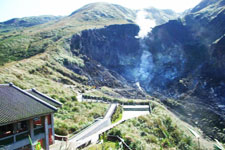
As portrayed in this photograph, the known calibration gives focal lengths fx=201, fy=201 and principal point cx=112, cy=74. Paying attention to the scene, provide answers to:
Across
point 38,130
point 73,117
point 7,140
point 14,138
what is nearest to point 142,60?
point 73,117

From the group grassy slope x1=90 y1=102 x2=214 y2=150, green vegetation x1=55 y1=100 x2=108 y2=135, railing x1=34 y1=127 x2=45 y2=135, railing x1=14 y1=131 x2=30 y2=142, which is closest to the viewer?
railing x1=14 y1=131 x2=30 y2=142

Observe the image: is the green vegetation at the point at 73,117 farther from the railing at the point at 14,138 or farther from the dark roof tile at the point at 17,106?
the railing at the point at 14,138

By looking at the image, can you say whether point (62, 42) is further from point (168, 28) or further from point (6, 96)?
point (6, 96)

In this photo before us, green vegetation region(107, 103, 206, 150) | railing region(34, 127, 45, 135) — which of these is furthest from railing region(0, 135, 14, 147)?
green vegetation region(107, 103, 206, 150)

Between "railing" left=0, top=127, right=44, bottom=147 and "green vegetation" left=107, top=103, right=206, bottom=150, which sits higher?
"railing" left=0, top=127, right=44, bottom=147

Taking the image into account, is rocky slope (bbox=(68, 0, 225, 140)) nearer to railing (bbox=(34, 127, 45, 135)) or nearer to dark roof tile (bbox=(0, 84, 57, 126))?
railing (bbox=(34, 127, 45, 135))

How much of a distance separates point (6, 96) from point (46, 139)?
129 inches

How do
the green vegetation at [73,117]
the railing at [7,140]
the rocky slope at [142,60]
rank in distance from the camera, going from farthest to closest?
the rocky slope at [142,60] → the green vegetation at [73,117] → the railing at [7,140]

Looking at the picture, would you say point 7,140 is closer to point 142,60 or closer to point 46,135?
point 46,135

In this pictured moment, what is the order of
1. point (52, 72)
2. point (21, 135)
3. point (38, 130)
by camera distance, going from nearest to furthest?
point (21, 135), point (38, 130), point (52, 72)

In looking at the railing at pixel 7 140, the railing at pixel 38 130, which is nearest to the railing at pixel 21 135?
the railing at pixel 7 140

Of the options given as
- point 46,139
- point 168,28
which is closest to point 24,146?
point 46,139

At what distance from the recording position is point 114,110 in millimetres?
25203

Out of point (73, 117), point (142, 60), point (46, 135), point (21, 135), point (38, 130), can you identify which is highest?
point (21, 135)
